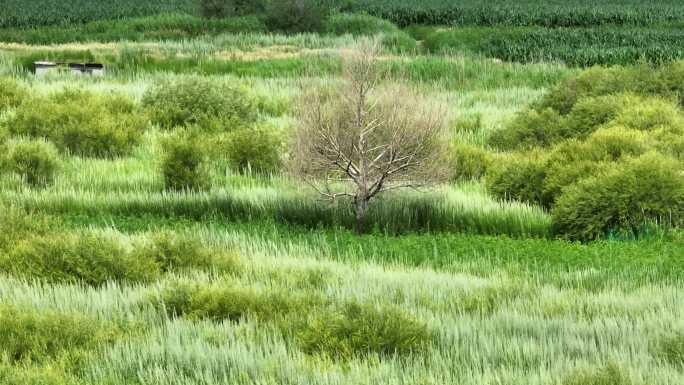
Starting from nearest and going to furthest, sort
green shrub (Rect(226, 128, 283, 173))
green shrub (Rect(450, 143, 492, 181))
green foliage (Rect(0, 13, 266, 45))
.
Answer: green shrub (Rect(450, 143, 492, 181)), green shrub (Rect(226, 128, 283, 173)), green foliage (Rect(0, 13, 266, 45))

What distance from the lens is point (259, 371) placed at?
722cm

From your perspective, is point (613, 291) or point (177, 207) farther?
point (177, 207)

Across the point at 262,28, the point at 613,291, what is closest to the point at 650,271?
the point at 613,291

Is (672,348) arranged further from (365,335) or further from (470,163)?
(470,163)

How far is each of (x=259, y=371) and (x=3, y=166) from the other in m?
11.3

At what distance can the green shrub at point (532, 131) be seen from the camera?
763 inches

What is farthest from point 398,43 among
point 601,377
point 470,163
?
point 601,377

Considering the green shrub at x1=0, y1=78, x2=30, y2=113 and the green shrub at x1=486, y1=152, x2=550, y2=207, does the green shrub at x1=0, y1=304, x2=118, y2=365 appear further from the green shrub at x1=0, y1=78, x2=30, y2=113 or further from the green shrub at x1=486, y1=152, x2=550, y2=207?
the green shrub at x1=0, y1=78, x2=30, y2=113

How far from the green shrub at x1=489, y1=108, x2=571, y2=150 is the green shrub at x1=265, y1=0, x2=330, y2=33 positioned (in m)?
27.7

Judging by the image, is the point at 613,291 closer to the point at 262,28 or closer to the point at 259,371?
the point at 259,371

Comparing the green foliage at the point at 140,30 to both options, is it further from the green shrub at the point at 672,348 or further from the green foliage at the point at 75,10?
the green shrub at the point at 672,348

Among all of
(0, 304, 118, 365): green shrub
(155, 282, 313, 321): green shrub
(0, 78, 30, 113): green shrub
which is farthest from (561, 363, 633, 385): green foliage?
(0, 78, 30, 113): green shrub

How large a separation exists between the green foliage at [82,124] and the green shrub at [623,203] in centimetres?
898

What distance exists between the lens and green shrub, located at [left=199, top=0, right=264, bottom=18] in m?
53.3
